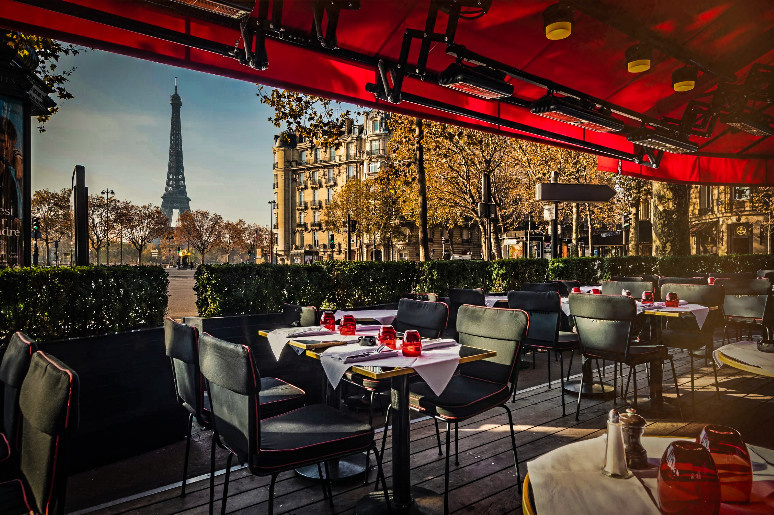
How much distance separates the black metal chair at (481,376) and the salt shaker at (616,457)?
1823 mm

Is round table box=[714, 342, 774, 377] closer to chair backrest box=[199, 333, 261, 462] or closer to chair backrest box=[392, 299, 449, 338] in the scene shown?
chair backrest box=[392, 299, 449, 338]

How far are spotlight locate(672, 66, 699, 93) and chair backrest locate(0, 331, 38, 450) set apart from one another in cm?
738

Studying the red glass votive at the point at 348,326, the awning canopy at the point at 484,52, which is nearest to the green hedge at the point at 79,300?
the awning canopy at the point at 484,52

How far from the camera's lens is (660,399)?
5.06 m

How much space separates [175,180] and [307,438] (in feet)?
451

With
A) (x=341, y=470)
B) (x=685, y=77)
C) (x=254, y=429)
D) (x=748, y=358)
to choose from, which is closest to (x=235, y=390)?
(x=254, y=429)

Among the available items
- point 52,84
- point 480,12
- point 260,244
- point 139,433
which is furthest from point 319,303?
point 260,244

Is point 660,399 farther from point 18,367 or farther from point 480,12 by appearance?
point 18,367

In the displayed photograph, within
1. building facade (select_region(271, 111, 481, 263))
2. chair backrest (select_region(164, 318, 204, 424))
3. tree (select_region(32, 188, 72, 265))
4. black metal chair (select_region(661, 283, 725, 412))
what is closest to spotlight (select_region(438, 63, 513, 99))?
black metal chair (select_region(661, 283, 725, 412))

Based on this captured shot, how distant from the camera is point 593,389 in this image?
18.6ft

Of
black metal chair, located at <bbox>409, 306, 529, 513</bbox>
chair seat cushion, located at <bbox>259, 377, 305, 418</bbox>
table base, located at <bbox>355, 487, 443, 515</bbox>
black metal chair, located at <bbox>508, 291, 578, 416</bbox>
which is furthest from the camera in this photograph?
black metal chair, located at <bbox>508, 291, 578, 416</bbox>

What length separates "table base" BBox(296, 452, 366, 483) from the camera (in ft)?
11.4

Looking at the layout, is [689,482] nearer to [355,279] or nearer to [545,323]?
[545,323]

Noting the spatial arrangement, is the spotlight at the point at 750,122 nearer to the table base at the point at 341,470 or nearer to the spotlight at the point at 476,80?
the spotlight at the point at 476,80
